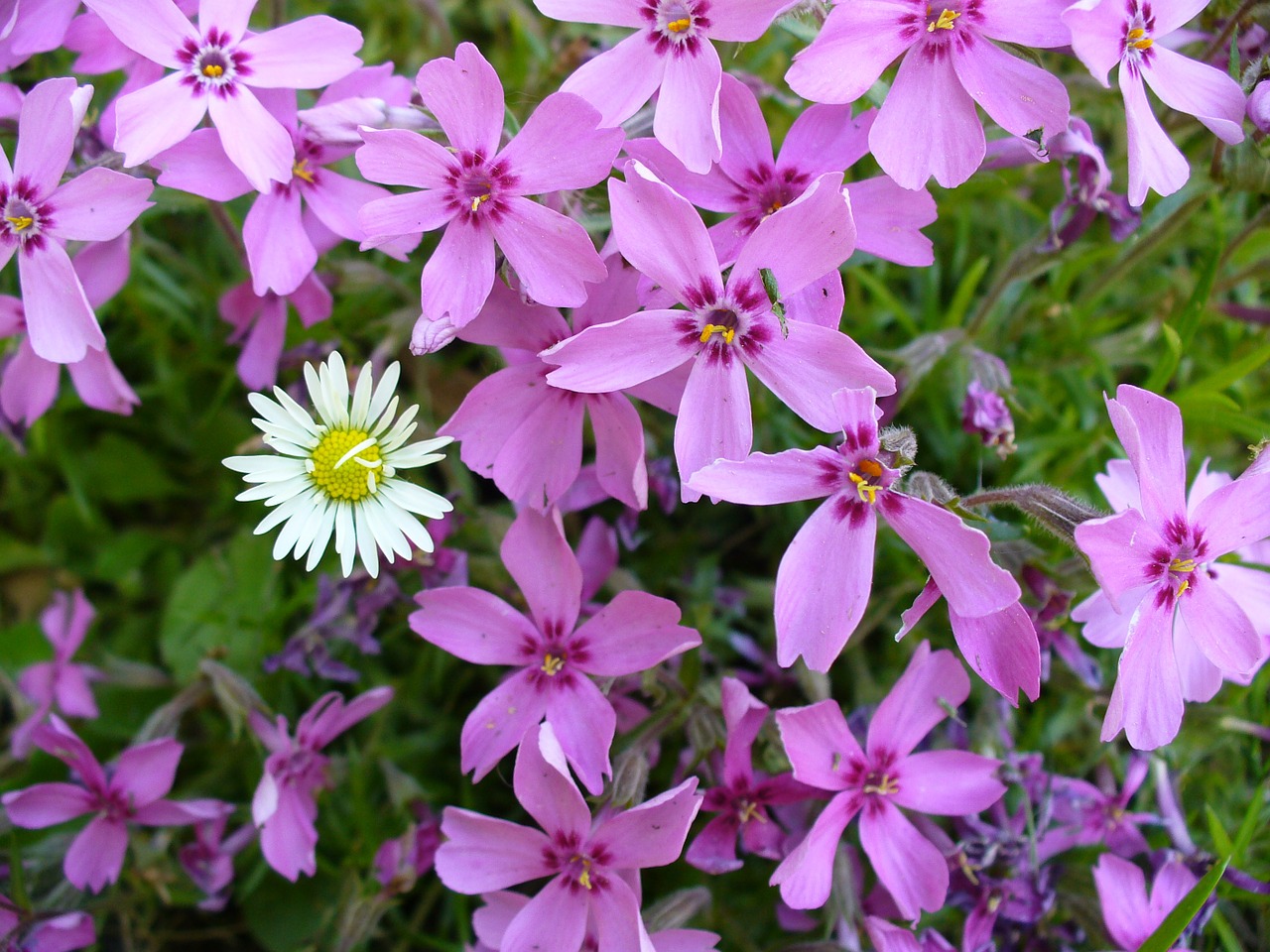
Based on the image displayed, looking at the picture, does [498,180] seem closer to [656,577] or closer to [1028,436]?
[656,577]

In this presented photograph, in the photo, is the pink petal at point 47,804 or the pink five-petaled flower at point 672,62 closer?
the pink five-petaled flower at point 672,62

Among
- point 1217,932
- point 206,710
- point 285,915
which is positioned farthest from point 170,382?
point 1217,932

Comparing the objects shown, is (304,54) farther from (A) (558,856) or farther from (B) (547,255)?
(A) (558,856)

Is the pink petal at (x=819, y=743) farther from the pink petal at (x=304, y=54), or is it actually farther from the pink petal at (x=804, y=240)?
the pink petal at (x=304, y=54)

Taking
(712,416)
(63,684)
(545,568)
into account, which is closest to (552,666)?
(545,568)

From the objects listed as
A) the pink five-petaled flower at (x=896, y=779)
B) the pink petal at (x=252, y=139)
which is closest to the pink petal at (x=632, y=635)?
the pink five-petaled flower at (x=896, y=779)

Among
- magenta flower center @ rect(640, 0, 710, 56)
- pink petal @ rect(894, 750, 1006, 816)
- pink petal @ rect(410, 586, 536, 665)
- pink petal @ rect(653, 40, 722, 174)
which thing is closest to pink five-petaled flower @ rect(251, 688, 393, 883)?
pink petal @ rect(410, 586, 536, 665)
